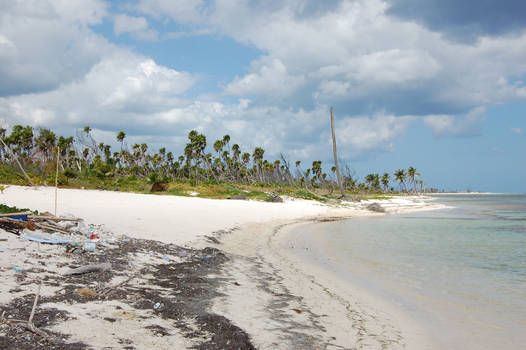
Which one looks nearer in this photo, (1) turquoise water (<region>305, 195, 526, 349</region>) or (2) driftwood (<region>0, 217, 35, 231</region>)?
(1) turquoise water (<region>305, 195, 526, 349</region>)

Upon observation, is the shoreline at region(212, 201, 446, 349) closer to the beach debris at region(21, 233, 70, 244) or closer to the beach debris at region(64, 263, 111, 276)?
the beach debris at region(64, 263, 111, 276)

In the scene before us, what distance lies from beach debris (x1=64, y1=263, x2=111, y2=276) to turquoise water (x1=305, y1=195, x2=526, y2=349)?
193 inches

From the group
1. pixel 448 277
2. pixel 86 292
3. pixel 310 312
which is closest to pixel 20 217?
→ pixel 86 292

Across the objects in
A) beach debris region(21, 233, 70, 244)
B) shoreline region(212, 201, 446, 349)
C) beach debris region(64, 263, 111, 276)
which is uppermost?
beach debris region(21, 233, 70, 244)

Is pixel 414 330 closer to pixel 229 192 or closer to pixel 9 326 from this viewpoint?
pixel 9 326

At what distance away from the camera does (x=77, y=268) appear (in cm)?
542

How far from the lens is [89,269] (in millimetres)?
5398

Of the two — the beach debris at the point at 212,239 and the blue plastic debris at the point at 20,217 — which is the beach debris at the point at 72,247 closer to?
the blue plastic debris at the point at 20,217

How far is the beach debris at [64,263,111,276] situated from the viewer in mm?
5199

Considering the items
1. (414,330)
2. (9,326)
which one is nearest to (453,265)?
(414,330)

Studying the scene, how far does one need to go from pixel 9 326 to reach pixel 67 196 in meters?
14.4

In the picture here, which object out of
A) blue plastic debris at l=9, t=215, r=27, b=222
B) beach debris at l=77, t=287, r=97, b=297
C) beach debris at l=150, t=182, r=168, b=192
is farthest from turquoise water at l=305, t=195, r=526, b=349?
beach debris at l=150, t=182, r=168, b=192

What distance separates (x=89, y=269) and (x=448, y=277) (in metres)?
7.64

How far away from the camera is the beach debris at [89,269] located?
5.20 m
